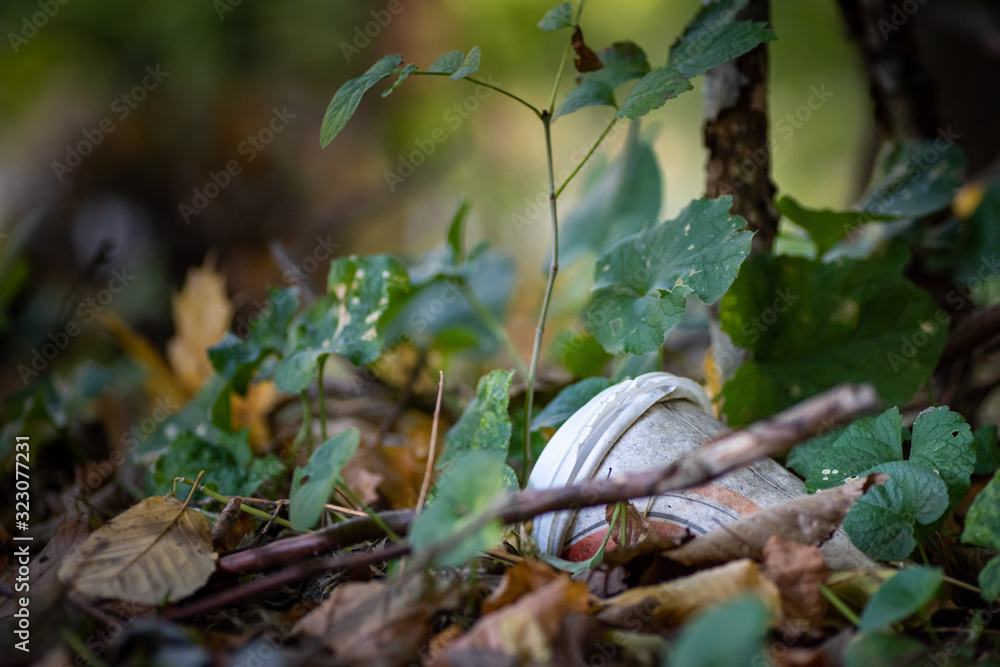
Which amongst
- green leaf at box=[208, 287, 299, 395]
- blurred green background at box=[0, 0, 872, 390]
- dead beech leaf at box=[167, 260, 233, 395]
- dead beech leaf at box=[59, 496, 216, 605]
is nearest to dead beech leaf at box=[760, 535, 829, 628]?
dead beech leaf at box=[59, 496, 216, 605]

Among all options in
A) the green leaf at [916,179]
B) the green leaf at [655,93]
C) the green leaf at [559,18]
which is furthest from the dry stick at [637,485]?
the green leaf at [916,179]

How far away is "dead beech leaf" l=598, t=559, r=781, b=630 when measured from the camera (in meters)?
0.49

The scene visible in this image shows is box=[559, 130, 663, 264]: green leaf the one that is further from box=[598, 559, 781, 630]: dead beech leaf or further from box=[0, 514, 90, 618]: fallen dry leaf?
box=[0, 514, 90, 618]: fallen dry leaf

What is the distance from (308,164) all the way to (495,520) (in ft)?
10.3

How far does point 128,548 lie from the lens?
1.91 ft

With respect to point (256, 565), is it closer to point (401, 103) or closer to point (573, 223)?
point (573, 223)

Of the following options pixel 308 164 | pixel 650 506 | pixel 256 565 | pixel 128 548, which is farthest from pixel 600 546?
pixel 308 164

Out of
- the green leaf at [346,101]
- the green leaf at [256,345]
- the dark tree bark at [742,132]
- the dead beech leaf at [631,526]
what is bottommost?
the dead beech leaf at [631,526]

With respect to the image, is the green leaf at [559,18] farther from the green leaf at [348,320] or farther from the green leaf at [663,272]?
the green leaf at [348,320]

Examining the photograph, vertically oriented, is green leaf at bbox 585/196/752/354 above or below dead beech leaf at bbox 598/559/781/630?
above

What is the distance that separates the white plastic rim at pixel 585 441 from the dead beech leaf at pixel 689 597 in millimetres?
154

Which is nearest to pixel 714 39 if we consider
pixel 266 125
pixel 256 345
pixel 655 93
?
pixel 655 93

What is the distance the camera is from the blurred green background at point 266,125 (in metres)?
2.82

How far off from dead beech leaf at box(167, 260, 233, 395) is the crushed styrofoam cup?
97 cm
